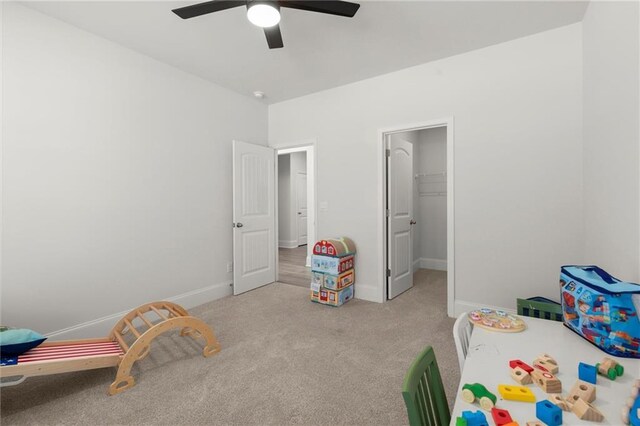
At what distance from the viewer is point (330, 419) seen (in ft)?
5.49

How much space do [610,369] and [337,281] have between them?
2.54m

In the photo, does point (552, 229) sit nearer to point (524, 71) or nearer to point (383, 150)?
point (524, 71)

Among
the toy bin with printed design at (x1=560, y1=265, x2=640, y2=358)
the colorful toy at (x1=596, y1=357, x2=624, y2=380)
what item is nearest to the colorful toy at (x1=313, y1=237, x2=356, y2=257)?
the toy bin with printed design at (x1=560, y1=265, x2=640, y2=358)

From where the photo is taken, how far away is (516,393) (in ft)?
2.97

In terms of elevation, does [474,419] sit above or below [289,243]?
above

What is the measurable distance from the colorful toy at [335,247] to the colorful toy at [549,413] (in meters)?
2.65

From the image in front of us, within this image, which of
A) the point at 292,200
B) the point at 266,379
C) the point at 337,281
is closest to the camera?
the point at 266,379

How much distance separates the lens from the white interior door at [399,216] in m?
3.64

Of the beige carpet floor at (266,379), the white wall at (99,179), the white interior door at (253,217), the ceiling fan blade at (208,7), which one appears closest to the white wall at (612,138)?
the beige carpet floor at (266,379)

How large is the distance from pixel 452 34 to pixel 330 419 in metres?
3.13

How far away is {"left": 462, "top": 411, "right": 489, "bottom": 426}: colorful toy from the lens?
2.55ft

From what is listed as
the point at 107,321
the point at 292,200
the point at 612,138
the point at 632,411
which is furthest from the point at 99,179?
the point at 292,200

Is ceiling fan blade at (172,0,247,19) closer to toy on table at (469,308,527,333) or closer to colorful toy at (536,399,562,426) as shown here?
toy on table at (469,308,527,333)

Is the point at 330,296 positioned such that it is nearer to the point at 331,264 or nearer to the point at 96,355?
the point at 331,264
